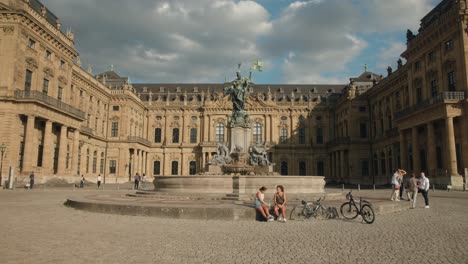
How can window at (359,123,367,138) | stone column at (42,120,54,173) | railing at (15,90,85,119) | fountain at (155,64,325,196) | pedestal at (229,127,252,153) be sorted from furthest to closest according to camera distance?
window at (359,123,367,138)
stone column at (42,120,54,173)
railing at (15,90,85,119)
pedestal at (229,127,252,153)
fountain at (155,64,325,196)

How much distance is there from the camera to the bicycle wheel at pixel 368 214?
1174 centimetres

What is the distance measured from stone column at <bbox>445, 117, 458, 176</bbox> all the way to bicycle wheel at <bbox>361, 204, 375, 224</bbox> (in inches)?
994

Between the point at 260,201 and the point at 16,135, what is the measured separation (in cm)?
3168

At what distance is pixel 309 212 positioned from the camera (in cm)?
1265

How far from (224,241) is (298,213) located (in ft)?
15.7

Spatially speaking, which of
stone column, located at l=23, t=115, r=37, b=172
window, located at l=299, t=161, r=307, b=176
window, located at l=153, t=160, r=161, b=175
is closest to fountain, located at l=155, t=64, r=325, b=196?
stone column, located at l=23, t=115, r=37, b=172

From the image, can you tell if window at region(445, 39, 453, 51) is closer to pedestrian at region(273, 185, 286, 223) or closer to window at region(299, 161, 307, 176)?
pedestrian at region(273, 185, 286, 223)

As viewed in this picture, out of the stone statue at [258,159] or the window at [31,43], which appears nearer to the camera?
the stone statue at [258,159]

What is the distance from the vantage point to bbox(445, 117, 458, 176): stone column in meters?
32.0

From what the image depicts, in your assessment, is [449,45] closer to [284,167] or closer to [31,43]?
[284,167]

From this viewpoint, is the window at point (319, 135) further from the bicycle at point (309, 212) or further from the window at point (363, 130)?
the bicycle at point (309, 212)

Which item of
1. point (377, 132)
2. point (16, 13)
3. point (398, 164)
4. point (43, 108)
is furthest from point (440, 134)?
point (16, 13)

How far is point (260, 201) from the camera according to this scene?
1230cm

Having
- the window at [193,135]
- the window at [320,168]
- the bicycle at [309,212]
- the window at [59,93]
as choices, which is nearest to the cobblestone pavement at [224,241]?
the bicycle at [309,212]
